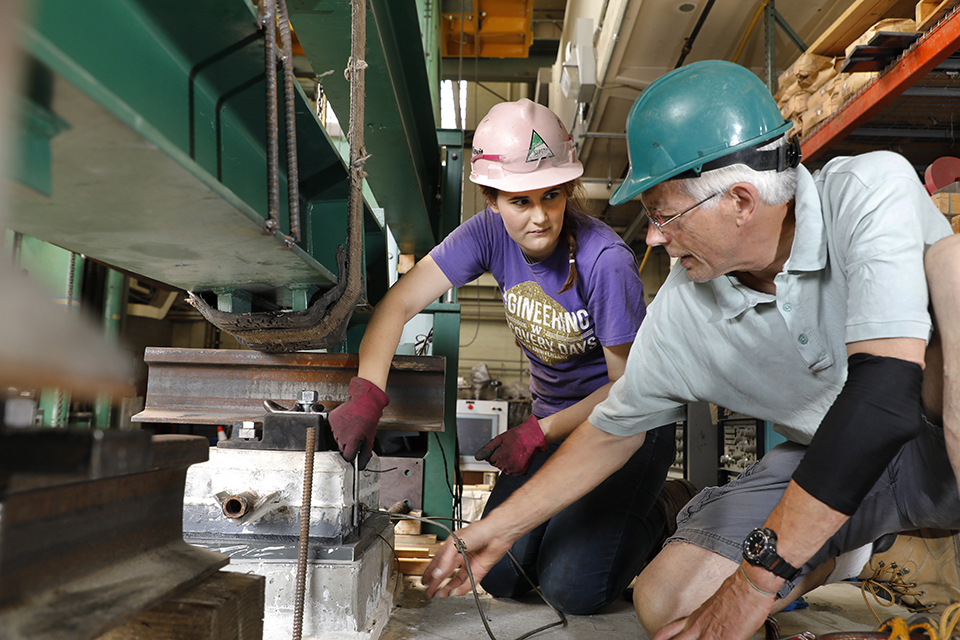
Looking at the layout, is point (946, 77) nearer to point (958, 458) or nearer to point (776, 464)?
point (776, 464)

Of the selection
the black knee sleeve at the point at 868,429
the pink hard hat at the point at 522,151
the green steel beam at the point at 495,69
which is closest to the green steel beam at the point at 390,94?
the pink hard hat at the point at 522,151

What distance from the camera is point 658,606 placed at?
58.0 inches

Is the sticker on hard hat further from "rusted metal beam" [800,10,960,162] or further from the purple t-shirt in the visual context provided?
"rusted metal beam" [800,10,960,162]

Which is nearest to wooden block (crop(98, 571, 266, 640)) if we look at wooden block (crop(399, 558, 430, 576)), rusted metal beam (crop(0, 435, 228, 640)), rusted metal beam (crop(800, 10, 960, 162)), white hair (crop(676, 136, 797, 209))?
rusted metal beam (crop(0, 435, 228, 640))

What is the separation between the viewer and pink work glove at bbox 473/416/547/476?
1.91 metres

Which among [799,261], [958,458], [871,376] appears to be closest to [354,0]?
[799,261]

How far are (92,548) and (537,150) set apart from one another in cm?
155

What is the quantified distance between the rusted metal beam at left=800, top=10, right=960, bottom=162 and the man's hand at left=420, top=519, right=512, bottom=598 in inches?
85.4

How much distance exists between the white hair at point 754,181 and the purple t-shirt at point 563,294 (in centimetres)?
54

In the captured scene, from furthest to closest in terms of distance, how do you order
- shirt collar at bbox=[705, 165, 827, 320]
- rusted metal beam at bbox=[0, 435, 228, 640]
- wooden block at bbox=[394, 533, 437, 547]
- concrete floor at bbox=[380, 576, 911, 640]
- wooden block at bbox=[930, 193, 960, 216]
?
wooden block at bbox=[930, 193, 960, 216], wooden block at bbox=[394, 533, 437, 547], concrete floor at bbox=[380, 576, 911, 640], shirt collar at bbox=[705, 165, 827, 320], rusted metal beam at bbox=[0, 435, 228, 640]

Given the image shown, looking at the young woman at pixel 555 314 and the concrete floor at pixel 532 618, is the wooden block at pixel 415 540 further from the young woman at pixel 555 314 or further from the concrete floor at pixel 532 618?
the young woman at pixel 555 314

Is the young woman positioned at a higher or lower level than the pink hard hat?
lower

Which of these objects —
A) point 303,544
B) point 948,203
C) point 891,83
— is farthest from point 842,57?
point 303,544

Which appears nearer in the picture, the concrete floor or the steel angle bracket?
the steel angle bracket
